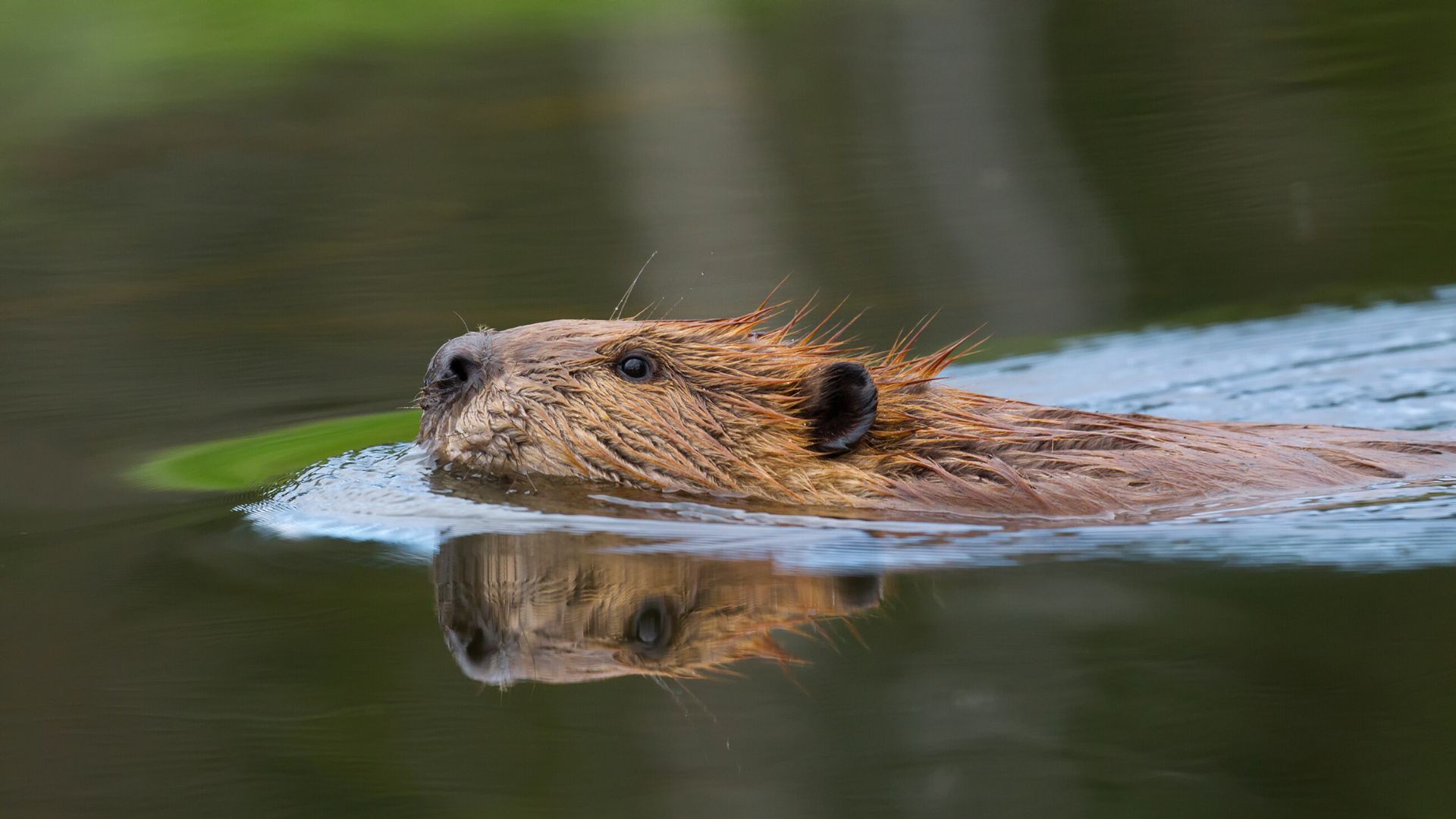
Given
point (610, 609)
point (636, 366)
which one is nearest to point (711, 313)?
point (636, 366)

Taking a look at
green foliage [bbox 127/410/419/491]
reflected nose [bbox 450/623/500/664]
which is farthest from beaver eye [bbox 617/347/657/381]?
green foliage [bbox 127/410/419/491]

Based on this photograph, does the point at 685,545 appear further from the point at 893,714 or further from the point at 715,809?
the point at 715,809

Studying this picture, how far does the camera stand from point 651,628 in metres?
3.38

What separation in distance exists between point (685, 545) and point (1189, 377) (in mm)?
3285

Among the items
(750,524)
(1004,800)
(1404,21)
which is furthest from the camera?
(1404,21)

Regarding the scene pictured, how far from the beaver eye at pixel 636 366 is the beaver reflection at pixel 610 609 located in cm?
59

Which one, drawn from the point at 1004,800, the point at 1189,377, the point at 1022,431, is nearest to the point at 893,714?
the point at 1004,800

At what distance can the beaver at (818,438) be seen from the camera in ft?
Answer: 13.6

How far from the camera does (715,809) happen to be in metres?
2.57

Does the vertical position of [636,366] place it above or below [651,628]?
above

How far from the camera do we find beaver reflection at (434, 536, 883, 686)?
3.20 m

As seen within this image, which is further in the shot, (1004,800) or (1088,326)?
(1088,326)

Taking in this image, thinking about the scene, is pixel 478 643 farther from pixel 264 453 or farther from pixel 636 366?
pixel 264 453

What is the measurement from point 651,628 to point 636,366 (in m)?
1.17
